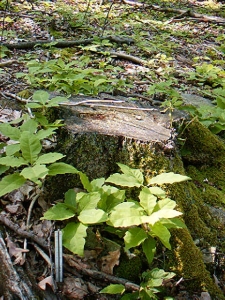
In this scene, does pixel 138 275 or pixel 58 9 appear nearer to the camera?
pixel 138 275

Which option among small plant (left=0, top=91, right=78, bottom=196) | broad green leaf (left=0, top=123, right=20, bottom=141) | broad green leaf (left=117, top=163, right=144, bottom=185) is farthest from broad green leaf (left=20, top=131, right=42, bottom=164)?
broad green leaf (left=117, top=163, right=144, bottom=185)

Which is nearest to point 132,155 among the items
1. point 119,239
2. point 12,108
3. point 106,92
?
point 119,239

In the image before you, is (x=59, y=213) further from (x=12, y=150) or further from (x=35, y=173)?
(x=12, y=150)

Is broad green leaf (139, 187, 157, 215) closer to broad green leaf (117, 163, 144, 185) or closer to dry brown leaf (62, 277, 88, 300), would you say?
broad green leaf (117, 163, 144, 185)

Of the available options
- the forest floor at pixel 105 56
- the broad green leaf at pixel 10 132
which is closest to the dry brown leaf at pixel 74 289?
the forest floor at pixel 105 56

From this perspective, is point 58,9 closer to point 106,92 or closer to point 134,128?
point 106,92

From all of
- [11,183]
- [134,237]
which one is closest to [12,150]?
[11,183]
